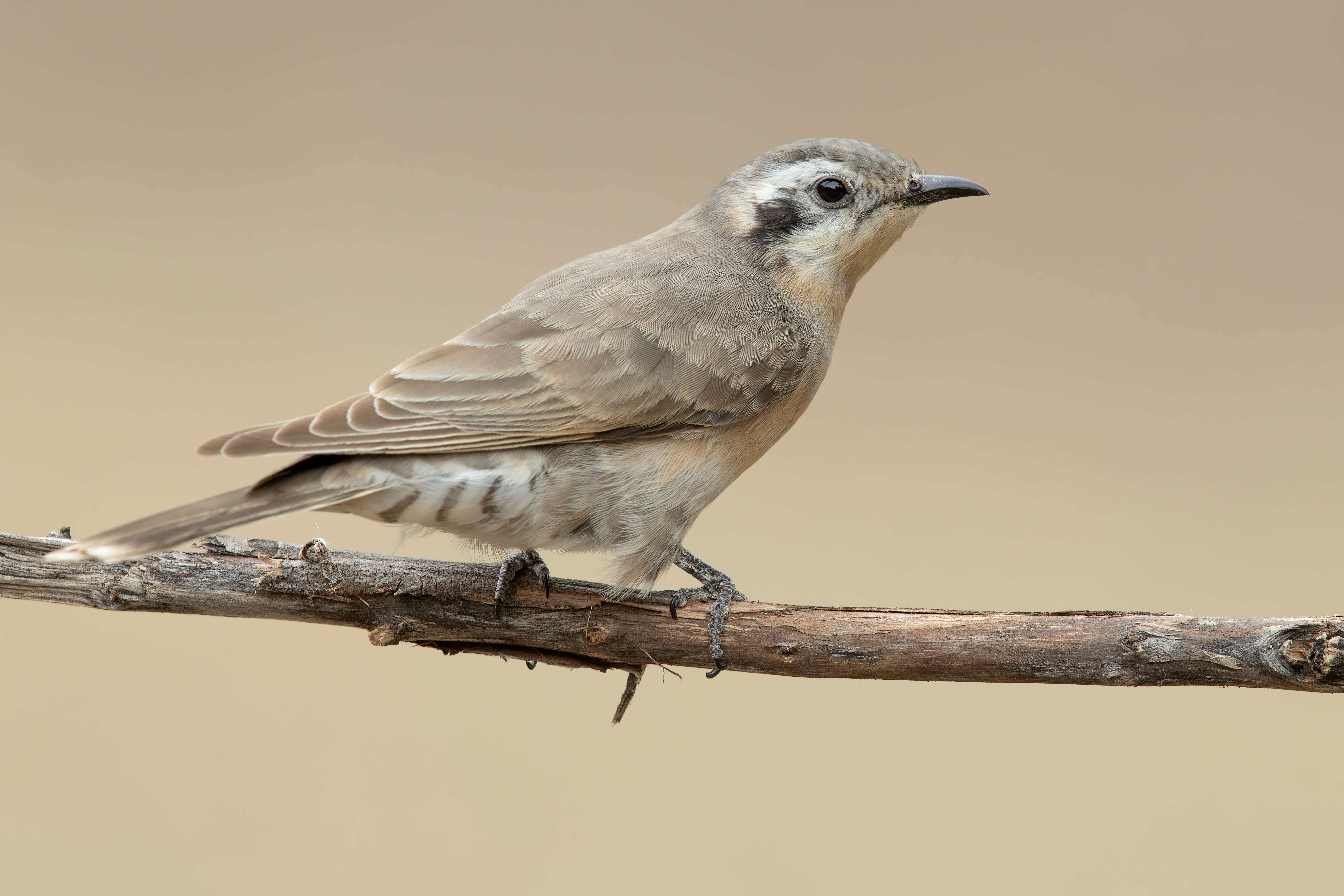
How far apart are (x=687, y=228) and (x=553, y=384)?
4.24 feet

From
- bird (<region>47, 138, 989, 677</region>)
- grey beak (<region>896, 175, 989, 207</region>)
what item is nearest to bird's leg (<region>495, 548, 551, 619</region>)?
bird (<region>47, 138, 989, 677</region>)

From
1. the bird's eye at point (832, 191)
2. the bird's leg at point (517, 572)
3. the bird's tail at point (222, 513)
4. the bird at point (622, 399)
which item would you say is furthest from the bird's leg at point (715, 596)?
the bird's eye at point (832, 191)

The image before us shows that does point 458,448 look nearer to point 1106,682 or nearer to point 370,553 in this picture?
point 370,553

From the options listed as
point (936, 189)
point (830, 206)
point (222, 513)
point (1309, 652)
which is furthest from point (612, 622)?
point (936, 189)

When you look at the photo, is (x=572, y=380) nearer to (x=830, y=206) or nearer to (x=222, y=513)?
(x=222, y=513)

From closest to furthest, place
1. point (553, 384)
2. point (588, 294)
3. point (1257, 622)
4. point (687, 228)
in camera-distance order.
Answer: point (1257, 622)
point (553, 384)
point (588, 294)
point (687, 228)

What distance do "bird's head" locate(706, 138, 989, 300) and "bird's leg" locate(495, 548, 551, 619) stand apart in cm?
157

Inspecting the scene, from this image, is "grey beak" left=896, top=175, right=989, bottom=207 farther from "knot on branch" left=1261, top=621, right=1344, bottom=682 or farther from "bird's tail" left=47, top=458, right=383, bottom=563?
"bird's tail" left=47, top=458, right=383, bottom=563

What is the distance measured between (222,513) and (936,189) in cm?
299

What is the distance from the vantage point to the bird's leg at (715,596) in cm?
337

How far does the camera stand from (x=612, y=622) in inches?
134

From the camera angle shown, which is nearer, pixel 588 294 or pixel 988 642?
pixel 988 642

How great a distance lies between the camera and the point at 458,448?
325 cm

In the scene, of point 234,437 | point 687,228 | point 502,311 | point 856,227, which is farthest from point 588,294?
point 234,437
